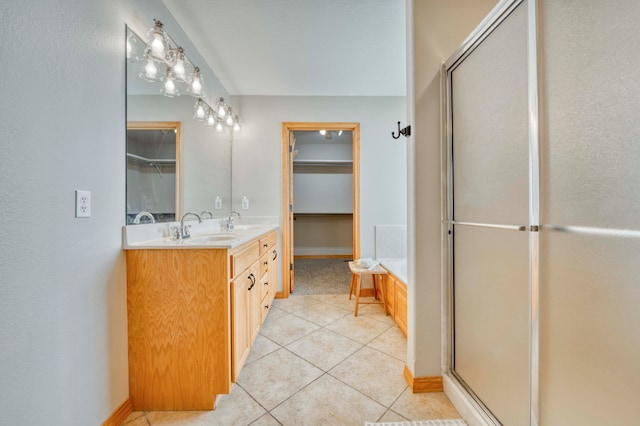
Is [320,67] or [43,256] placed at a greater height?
[320,67]

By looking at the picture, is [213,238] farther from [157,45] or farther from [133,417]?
[157,45]

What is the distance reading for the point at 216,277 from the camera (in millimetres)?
1313

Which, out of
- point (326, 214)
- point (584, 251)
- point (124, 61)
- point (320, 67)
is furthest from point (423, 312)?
point (326, 214)

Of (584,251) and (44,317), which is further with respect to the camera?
(44,317)

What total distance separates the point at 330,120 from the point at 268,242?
1.74 metres

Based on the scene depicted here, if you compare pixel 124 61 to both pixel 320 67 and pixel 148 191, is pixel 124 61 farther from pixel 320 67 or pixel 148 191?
pixel 320 67

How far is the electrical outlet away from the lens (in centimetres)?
104

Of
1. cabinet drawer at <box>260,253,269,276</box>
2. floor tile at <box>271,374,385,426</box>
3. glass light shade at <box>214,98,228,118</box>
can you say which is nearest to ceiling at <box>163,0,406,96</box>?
glass light shade at <box>214,98,228,118</box>

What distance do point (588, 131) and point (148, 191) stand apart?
210 cm

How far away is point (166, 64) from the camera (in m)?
1.65

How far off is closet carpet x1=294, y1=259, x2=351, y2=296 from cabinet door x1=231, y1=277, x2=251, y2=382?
153 centimetres

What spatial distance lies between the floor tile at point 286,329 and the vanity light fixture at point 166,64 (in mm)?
2025

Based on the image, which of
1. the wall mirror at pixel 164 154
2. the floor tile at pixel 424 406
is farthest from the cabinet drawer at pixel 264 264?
the floor tile at pixel 424 406

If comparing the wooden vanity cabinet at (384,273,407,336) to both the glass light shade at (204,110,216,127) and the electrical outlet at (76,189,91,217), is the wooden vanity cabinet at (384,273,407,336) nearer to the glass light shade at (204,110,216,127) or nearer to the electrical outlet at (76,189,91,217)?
the electrical outlet at (76,189,91,217)
